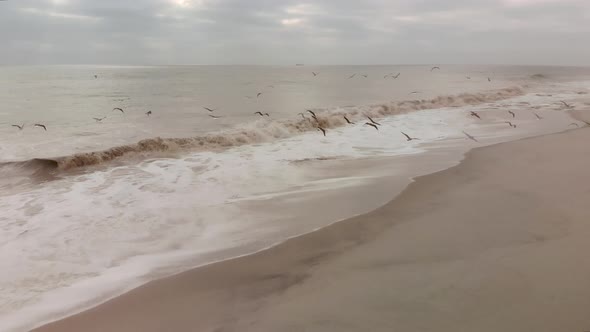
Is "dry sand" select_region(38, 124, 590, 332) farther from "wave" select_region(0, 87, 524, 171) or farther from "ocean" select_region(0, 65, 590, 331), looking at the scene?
"wave" select_region(0, 87, 524, 171)

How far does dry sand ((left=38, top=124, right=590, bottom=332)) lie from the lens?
271 centimetres

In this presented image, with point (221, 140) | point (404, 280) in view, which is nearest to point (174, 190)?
point (404, 280)

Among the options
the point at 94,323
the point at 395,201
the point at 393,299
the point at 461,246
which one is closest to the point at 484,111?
the point at 395,201

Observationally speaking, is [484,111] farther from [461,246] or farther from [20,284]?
[20,284]

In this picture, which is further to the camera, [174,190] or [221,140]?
[221,140]

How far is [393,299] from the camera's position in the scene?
294 centimetres

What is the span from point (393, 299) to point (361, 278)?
0.41 meters

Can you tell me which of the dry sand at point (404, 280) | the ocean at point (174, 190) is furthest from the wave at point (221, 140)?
the dry sand at point (404, 280)

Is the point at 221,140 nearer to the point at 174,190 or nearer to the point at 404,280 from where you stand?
the point at 174,190

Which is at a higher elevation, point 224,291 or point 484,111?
point 484,111

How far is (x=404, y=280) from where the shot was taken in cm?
321

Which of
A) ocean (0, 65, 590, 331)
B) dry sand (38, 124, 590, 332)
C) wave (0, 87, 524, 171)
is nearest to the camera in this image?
dry sand (38, 124, 590, 332)

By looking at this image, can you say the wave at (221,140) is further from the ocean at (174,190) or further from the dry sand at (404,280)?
the dry sand at (404,280)

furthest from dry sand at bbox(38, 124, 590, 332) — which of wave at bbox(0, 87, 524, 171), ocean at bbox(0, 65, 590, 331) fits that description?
wave at bbox(0, 87, 524, 171)
